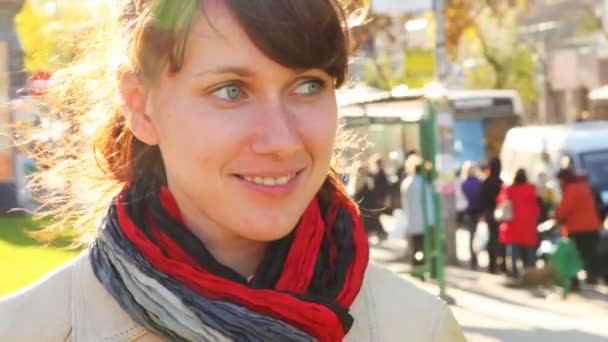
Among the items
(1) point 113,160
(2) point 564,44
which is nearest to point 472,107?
(2) point 564,44

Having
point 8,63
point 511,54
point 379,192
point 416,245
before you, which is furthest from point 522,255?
point 511,54

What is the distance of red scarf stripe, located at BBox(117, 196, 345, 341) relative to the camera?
2.46m

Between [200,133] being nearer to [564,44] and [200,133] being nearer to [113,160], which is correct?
[113,160]

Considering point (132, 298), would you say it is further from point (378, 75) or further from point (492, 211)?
point (378, 75)

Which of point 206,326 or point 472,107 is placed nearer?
point 206,326

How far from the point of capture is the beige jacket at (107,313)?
252 centimetres

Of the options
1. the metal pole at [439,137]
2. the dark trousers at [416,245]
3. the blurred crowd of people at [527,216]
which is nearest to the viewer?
the metal pole at [439,137]

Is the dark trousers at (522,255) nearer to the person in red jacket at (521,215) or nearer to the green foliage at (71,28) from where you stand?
the person in red jacket at (521,215)

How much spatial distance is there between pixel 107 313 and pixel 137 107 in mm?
368

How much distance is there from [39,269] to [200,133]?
5103 millimetres

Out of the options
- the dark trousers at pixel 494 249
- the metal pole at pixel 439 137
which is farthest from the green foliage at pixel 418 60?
the dark trousers at pixel 494 249

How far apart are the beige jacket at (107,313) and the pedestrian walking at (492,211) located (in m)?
17.4

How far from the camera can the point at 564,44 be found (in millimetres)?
51125

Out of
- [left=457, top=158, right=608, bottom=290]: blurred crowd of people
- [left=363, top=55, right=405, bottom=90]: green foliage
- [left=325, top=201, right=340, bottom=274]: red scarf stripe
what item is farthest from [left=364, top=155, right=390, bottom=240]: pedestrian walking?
[left=363, top=55, right=405, bottom=90]: green foliage
